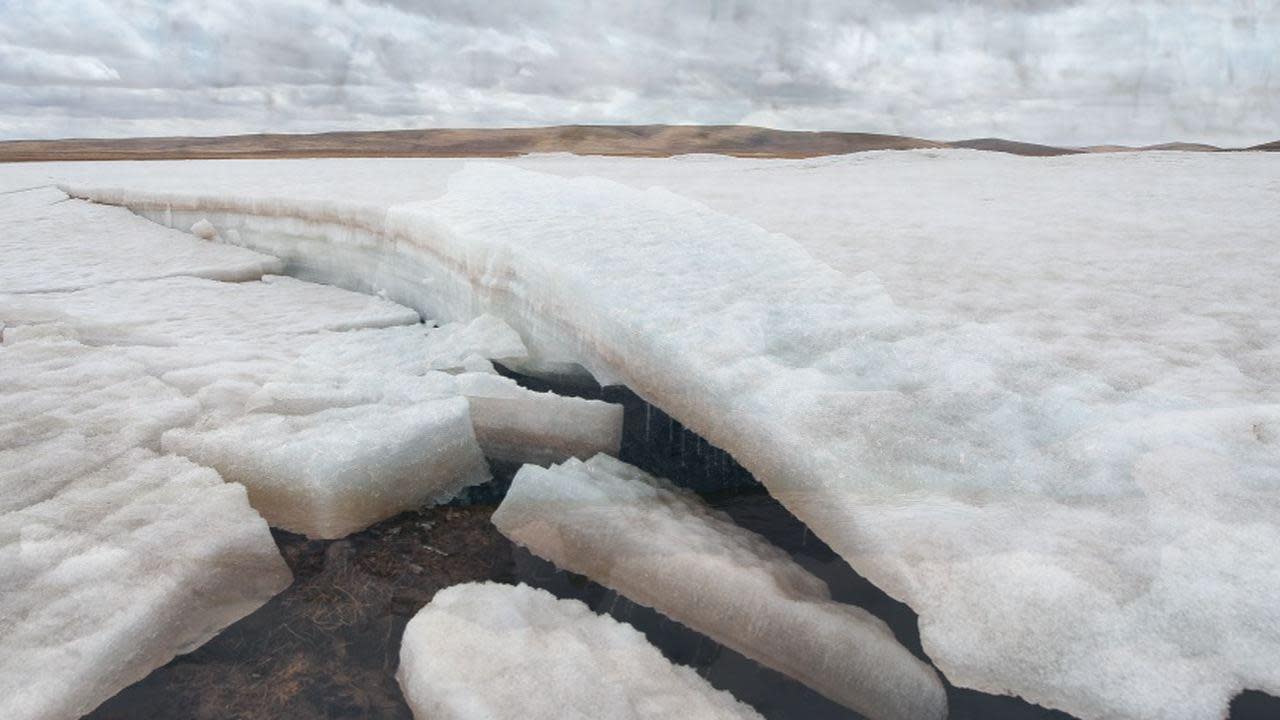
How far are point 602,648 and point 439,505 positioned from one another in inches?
40.8

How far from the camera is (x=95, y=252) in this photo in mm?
5500

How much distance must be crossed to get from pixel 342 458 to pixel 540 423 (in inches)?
26.7

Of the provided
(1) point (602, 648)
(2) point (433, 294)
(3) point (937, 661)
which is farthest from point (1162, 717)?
(2) point (433, 294)

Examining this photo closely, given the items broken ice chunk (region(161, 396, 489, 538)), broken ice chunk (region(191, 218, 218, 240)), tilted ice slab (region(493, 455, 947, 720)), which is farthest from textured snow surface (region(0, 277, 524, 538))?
broken ice chunk (region(191, 218, 218, 240))

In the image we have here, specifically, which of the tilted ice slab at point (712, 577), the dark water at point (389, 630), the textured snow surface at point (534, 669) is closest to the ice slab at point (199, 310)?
the dark water at point (389, 630)

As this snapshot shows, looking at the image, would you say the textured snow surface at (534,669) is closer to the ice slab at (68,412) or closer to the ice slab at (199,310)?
the ice slab at (68,412)

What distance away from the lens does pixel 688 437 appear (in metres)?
2.87

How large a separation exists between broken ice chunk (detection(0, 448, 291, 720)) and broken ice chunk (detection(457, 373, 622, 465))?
32.4 inches

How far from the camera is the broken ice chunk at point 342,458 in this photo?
227 cm

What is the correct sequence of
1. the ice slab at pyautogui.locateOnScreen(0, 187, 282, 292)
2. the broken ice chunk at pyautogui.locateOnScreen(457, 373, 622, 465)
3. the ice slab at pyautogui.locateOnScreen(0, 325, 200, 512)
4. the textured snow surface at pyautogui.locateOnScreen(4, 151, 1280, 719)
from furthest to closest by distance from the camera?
the ice slab at pyautogui.locateOnScreen(0, 187, 282, 292) → the broken ice chunk at pyautogui.locateOnScreen(457, 373, 622, 465) → the ice slab at pyautogui.locateOnScreen(0, 325, 200, 512) → the textured snow surface at pyautogui.locateOnScreen(4, 151, 1280, 719)

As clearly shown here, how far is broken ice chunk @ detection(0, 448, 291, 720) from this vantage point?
1617 mm

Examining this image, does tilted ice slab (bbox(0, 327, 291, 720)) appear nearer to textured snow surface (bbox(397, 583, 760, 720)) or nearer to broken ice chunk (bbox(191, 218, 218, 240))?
textured snow surface (bbox(397, 583, 760, 720))

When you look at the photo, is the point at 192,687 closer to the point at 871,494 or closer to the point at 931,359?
the point at 871,494

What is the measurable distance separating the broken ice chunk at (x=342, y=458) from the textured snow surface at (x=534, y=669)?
0.65 meters
